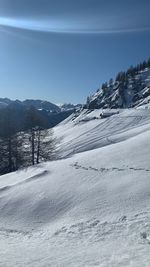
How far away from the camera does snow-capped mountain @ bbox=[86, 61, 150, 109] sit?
14888cm

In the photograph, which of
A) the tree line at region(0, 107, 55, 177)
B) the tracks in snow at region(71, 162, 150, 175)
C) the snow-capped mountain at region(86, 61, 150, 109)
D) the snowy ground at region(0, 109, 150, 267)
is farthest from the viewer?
the snow-capped mountain at region(86, 61, 150, 109)

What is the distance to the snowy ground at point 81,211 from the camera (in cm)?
1257

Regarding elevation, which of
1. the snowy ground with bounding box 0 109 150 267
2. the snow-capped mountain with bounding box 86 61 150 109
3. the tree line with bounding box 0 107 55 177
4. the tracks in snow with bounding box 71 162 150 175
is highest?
the snow-capped mountain with bounding box 86 61 150 109

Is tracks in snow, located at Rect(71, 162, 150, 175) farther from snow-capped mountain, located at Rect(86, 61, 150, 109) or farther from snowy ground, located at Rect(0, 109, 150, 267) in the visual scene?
snow-capped mountain, located at Rect(86, 61, 150, 109)

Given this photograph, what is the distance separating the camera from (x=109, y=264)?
10758 millimetres

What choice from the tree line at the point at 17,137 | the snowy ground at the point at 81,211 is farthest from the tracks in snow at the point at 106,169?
the tree line at the point at 17,137

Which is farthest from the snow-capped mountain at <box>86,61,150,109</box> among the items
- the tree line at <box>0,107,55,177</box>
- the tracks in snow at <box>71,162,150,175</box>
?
the tracks in snow at <box>71,162,150,175</box>

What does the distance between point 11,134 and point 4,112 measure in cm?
308

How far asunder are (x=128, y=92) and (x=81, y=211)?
147 m

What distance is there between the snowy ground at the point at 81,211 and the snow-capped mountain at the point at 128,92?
354ft

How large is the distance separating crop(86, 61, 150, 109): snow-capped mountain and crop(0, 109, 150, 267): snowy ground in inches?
4248

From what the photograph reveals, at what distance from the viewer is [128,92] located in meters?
162

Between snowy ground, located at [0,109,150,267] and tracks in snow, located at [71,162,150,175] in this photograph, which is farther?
tracks in snow, located at [71,162,150,175]

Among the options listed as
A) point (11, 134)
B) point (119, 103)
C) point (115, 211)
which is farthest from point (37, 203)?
point (119, 103)
